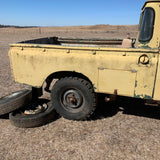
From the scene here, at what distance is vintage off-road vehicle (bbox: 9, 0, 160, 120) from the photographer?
10.8 ft

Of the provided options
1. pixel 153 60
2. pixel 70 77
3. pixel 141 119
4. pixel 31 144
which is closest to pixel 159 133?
pixel 141 119

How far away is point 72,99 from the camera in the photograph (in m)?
3.96

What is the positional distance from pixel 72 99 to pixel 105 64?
104 centimetres

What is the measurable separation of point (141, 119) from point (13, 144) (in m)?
2.61

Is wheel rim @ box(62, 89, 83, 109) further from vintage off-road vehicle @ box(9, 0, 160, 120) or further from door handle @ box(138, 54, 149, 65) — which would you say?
door handle @ box(138, 54, 149, 65)

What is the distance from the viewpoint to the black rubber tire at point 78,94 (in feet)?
12.5

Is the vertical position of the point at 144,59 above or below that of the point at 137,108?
above

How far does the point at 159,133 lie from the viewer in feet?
11.9

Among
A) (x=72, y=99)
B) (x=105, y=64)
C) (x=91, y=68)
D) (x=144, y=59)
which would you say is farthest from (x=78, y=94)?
(x=144, y=59)

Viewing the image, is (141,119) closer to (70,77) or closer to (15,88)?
(70,77)

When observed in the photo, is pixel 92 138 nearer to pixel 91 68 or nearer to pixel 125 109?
pixel 91 68

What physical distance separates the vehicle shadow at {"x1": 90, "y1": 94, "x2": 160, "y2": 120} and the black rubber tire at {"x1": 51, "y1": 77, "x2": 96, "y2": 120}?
373 millimetres

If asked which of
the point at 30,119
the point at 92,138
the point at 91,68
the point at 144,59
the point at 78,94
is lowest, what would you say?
the point at 92,138

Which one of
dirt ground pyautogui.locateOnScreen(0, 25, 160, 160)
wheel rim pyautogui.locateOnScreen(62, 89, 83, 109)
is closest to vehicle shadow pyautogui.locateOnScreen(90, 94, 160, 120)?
dirt ground pyautogui.locateOnScreen(0, 25, 160, 160)
